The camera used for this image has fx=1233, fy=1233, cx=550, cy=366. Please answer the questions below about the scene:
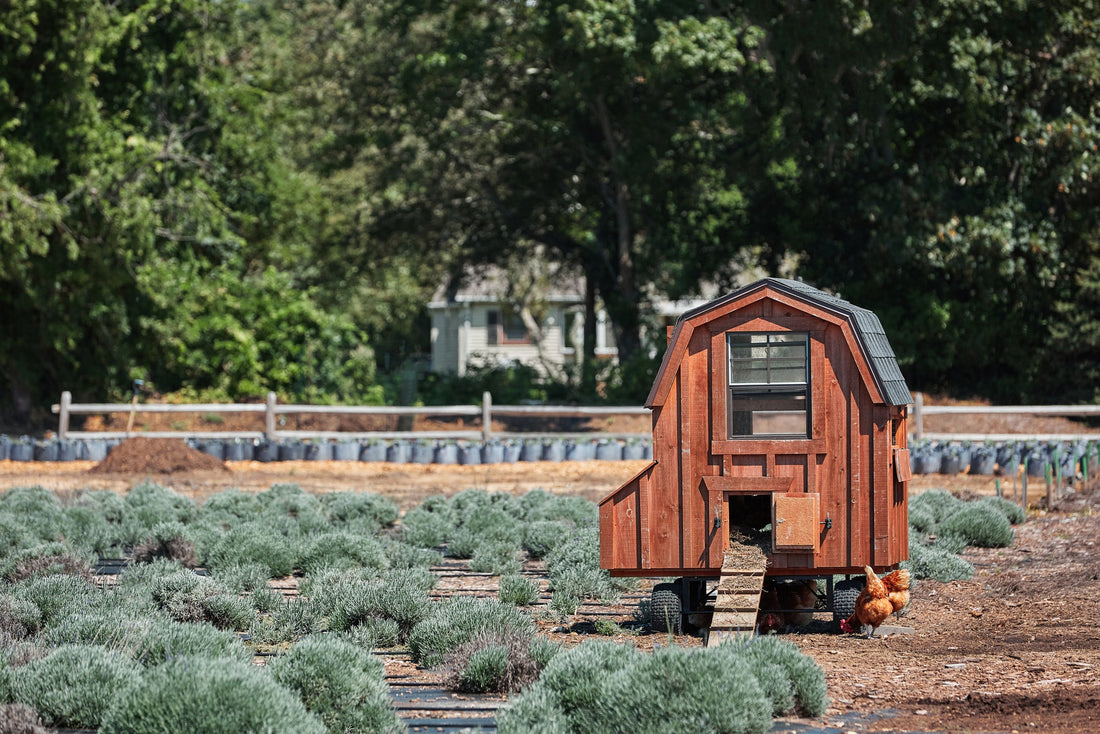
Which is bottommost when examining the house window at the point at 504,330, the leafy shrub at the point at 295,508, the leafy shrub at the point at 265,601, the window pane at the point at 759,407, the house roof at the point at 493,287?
the leafy shrub at the point at 265,601

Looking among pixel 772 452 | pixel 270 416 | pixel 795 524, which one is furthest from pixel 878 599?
pixel 270 416

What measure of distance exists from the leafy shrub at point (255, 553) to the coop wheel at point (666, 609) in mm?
4328

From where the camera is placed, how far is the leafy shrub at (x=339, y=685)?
6.81 metres

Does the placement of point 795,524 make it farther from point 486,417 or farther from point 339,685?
point 486,417

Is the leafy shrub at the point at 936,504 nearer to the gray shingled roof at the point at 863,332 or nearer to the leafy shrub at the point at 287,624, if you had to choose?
the gray shingled roof at the point at 863,332

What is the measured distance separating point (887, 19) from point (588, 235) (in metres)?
12.1

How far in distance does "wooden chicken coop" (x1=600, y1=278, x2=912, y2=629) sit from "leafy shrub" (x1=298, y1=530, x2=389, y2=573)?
12.9 feet

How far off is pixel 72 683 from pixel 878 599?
568cm

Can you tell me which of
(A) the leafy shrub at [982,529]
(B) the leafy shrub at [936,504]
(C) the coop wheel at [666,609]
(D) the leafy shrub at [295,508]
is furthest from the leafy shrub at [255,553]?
(B) the leafy shrub at [936,504]

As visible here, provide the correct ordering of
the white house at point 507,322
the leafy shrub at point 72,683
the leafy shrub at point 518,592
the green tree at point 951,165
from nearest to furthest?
the leafy shrub at point 72,683 < the leafy shrub at point 518,592 < the green tree at point 951,165 < the white house at point 507,322

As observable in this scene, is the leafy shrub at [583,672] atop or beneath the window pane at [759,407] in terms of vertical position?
beneath

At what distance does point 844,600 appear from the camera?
9852 mm

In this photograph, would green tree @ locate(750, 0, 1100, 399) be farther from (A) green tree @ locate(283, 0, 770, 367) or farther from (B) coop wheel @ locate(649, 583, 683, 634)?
(B) coop wheel @ locate(649, 583, 683, 634)

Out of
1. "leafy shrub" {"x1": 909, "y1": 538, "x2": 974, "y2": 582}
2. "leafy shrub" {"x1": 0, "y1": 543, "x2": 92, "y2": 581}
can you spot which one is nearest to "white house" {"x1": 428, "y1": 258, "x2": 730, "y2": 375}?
"leafy shrub" {"x1": 0, "y1": 543, "x2": 92, "y2": 581}
